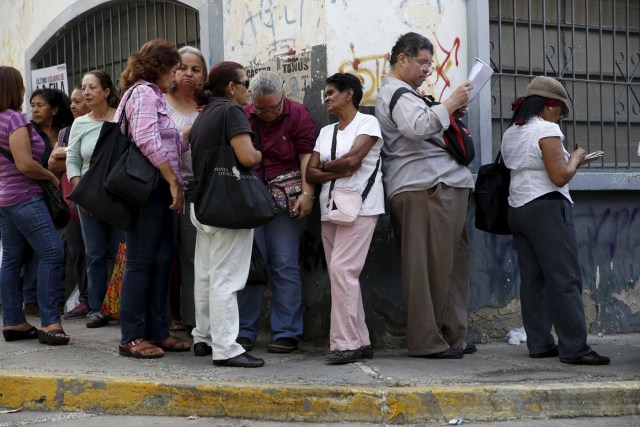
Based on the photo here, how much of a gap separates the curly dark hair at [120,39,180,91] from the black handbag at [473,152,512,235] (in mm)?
2071

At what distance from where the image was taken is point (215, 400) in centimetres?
506

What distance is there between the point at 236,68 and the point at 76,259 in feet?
9.82

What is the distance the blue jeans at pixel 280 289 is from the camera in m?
6.27

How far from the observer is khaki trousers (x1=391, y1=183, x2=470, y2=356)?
19.7ft

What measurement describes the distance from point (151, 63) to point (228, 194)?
1000 millimetres

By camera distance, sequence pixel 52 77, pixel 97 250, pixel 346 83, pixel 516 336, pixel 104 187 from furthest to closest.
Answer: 1. pixel 52 77
2. pixel 97 250
3. pixel 516 336
4. pixel 346 83
5. pixel 104 187

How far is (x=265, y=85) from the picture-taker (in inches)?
237

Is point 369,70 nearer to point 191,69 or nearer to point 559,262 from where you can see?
point 191,69

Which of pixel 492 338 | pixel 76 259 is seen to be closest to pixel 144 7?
pixel 76 259

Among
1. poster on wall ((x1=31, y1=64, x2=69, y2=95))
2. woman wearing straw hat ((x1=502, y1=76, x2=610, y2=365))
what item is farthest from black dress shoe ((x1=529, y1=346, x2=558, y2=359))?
poster on wall ((x1=31, y1=64, x2=69, y2=95))

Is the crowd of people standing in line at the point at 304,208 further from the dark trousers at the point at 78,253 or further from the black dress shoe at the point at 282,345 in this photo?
the dark trousers at the point at 78,253

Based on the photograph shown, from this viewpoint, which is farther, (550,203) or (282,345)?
(282,345)

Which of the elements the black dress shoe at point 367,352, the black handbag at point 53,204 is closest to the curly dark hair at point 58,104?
the black handbag at point 53,204

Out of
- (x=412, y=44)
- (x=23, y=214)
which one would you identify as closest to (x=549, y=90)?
(x=412, y=44)
